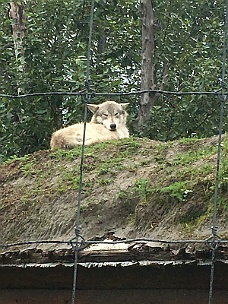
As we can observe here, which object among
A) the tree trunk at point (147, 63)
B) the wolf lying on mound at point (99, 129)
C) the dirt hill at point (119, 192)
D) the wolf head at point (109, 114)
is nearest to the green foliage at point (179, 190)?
the dirt hill at point (119, 192)

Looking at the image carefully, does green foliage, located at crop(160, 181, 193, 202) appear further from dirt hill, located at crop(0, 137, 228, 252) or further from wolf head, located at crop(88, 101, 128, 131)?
wolf head, located at crop(88, 101, 128, 131)

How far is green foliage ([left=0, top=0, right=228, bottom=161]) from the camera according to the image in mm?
8227

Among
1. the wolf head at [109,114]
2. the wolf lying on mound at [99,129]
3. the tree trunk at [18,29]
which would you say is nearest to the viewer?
the wolf lying on mound at [99,129]

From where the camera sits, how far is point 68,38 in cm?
970

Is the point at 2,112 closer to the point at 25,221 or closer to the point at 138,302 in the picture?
the point at 25,221

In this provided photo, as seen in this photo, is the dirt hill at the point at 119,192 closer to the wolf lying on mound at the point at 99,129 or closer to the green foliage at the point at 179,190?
the green foliage at the point at 179,190

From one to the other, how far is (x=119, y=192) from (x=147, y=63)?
12.7 ft

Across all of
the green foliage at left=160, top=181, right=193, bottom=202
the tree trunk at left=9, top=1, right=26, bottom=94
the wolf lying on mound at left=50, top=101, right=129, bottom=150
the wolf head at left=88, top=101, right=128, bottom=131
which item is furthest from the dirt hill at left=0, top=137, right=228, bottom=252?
the tree trunk at left=9, top=1, right=26, bottom=94

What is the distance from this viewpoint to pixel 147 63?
28.7 ft

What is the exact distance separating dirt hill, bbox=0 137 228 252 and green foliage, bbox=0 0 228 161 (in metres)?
1.88

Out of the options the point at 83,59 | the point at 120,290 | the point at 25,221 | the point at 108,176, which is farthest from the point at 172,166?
the point at 83,59

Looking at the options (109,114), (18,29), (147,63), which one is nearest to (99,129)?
(109,114)

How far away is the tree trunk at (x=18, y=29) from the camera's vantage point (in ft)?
29.3

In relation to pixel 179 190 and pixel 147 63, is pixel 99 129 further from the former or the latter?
pixel 179 190
